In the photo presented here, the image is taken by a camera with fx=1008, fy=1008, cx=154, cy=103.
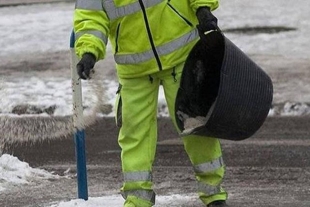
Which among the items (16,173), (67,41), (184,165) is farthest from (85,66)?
(67,41)

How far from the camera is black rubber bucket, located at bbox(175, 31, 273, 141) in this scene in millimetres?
5277

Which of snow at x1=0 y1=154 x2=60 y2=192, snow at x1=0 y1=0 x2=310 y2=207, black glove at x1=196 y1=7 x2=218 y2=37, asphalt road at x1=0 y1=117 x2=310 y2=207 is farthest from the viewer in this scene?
snow at x1=0 y1=0 x2=310 y2=207

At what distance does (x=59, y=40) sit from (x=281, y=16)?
331cm

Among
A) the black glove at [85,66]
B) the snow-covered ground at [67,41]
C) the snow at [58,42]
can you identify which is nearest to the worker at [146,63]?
the black glove at [85,66]

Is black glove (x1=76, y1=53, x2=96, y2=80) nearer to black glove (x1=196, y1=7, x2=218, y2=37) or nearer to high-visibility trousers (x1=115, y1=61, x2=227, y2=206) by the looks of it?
high-visibility trousers (x1=115, y1=61, x2=227, y2=206)

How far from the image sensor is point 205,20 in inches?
213

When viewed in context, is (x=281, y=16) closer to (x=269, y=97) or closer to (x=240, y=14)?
(x=240, y=14)

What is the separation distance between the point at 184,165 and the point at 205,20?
2.34 meters

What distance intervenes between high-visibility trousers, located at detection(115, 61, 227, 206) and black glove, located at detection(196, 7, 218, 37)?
0.27 metres

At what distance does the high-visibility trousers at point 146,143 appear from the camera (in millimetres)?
5508

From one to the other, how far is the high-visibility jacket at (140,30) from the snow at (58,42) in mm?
1711

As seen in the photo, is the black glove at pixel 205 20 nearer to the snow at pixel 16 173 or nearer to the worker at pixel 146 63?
the worker at pixel 146 63

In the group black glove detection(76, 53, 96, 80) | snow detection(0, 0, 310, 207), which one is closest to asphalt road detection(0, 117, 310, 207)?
snow detection(0, 0, 310, 207)

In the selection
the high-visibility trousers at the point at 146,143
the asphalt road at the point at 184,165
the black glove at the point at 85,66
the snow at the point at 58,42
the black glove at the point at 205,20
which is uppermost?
the black glove at the point at 205,20
